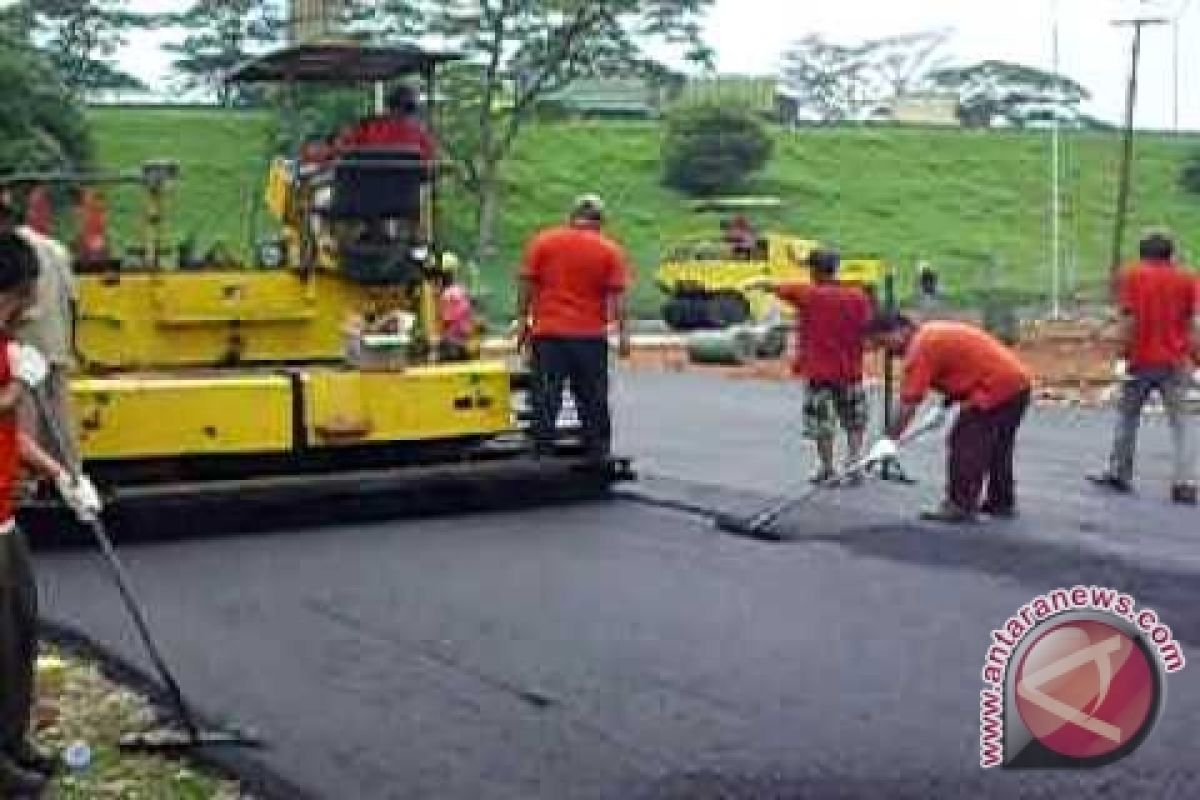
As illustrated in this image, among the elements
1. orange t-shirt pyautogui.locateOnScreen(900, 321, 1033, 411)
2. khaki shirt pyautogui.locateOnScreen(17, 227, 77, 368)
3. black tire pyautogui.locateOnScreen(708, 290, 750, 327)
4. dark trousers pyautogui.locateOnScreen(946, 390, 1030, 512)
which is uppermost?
khaki shirt pyautogui.locateOnScreen(17, 227, 77, 368)

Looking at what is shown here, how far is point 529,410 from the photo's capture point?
12.8 metres

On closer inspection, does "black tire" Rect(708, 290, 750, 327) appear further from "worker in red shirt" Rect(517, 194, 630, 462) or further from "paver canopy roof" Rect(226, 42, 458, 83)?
"worker in red shirt" Rect(517, 194, 630, 462)

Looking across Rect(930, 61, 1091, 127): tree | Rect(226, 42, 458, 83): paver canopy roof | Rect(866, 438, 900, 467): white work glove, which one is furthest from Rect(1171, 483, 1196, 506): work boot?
Rect(930, 61, 1091, 127): tree

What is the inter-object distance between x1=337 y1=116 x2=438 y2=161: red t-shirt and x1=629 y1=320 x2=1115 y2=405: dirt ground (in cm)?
1058

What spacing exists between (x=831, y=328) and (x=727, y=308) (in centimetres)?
2045

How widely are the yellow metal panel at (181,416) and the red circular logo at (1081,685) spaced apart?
663 centimetres

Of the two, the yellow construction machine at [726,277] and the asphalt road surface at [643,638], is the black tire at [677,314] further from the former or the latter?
the asphalt road surface at [643,638]

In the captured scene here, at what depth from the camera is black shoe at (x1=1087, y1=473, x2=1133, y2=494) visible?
44.5 feet

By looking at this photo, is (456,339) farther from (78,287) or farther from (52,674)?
(52,674)

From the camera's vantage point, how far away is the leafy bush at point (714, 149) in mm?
50438

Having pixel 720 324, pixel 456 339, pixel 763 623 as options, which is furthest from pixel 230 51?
pixel 763 623

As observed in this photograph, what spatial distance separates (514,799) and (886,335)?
692 cm

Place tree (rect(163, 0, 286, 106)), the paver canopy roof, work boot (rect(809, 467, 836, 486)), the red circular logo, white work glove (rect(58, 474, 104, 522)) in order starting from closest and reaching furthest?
the red circular logo < white work glove (rect(58, 474, 104, 522)) < the paver canopy roof < work boot (rect(809, 467, 836, 486)) < tree (rect(163, 0, 286, 106))

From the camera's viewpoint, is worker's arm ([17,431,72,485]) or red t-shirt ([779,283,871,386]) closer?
worker's arm ([17,431,72,485])
